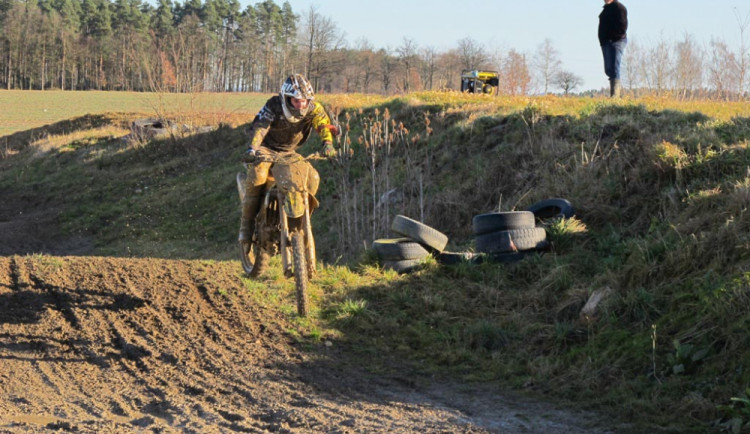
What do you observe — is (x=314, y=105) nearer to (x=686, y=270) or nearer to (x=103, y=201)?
(x=686, y=270)

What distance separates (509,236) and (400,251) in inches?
56.2

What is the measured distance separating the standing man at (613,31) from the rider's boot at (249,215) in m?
9.09

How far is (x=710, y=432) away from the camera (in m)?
5.52

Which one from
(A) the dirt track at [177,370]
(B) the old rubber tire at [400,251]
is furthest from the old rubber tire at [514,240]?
(A) the dirt track at [177,370]

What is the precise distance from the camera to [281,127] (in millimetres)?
9000

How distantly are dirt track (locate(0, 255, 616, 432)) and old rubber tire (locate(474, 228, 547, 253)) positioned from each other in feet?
10.1

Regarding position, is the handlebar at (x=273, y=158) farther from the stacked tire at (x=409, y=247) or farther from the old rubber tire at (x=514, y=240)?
the old rubber tire at (x=514, y=240)

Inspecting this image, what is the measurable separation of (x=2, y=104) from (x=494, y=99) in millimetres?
60442

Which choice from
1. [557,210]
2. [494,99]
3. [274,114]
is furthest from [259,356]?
[494,99]

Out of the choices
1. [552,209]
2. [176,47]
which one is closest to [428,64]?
[176,47]

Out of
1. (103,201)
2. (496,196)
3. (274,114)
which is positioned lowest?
(103,201)

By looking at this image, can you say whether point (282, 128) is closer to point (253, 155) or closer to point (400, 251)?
point (253, 155)

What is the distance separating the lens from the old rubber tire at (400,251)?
10127 mm

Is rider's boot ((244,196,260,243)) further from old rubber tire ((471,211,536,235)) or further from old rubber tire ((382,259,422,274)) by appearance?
old rubber tire ((471,211,536,235))
